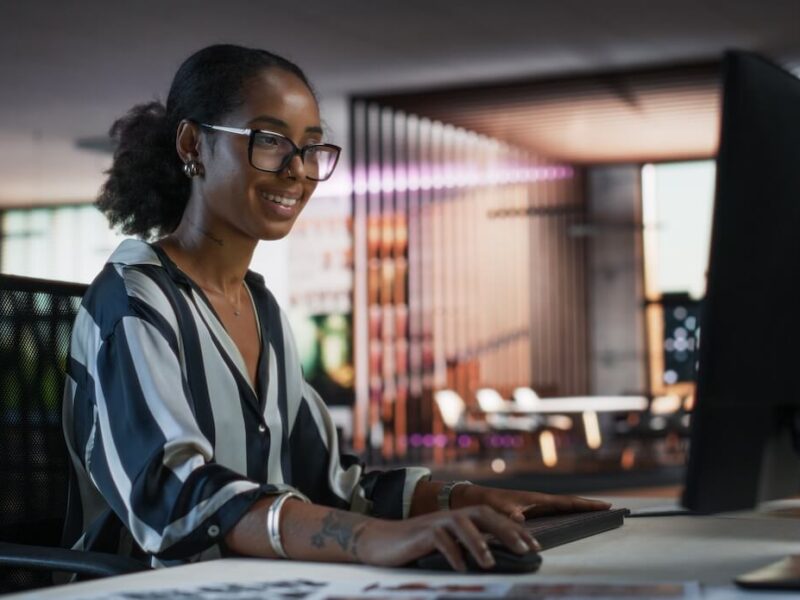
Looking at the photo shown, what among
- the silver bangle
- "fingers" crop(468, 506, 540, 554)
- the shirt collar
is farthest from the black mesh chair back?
"fingers" crop(468, 506, 540, 554)

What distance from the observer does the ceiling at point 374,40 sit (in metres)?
8.58

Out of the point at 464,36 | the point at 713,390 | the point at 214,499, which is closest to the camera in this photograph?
the point at 713,390

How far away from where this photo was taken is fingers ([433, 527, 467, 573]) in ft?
3.47

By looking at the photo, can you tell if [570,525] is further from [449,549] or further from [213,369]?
[213,369]

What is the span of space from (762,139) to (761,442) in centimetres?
26

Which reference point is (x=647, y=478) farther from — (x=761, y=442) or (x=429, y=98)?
(x=761, y=442)

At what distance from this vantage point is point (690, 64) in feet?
34.2

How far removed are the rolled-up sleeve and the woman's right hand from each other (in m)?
0.21

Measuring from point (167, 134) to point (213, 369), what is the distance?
0.44 metres

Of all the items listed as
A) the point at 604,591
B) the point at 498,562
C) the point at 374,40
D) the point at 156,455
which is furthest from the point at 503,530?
the point at 374,40

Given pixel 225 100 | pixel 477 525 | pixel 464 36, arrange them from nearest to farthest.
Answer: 1. pixel 477 525
2. pixel 225 100
3. pixel 464 36

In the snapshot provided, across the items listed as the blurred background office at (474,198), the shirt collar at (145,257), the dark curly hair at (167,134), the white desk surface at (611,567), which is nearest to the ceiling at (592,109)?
the blurred background office at (474,198)

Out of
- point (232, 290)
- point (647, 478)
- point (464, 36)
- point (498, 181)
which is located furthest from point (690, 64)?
point (232, 290)

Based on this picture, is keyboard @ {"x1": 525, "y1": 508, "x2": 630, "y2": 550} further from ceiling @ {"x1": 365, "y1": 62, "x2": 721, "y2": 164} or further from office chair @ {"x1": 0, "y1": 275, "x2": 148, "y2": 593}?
ceiling @ {"x1": 365, "y1": 62, "x2": 721, "y2": 164}
